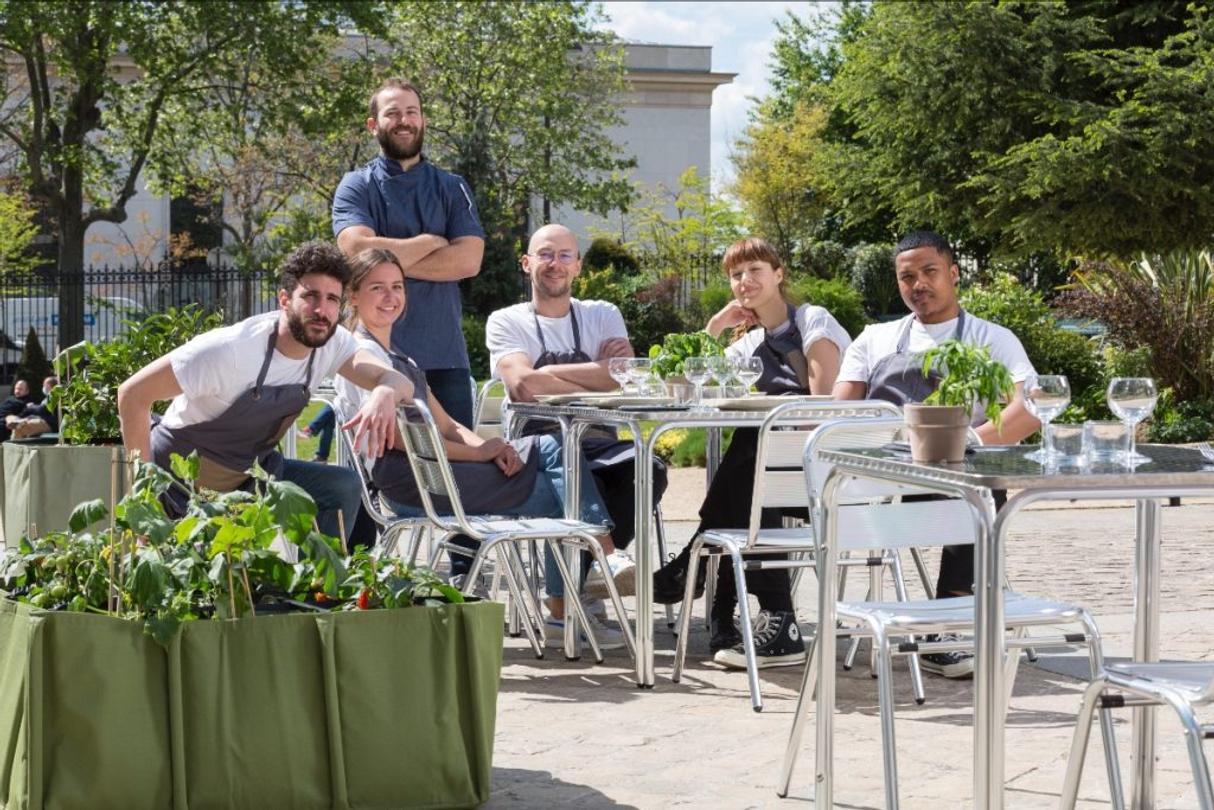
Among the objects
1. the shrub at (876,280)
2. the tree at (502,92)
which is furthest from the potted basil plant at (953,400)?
the shrub at (876,280)

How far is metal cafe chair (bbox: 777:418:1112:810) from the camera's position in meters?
4.00

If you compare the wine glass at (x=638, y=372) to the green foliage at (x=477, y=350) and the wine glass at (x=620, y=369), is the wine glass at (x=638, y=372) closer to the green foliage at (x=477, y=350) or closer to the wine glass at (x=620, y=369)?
the wine glass at (x=620, y=369)

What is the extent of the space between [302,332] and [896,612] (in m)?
2.57

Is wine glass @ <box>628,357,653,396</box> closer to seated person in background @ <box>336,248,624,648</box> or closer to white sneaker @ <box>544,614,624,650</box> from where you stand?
seated person in background @ <box>336,248,624,648</box>

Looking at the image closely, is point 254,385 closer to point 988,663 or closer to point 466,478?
point 466,478

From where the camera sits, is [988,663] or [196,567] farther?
[196,567]

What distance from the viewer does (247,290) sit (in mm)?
28891

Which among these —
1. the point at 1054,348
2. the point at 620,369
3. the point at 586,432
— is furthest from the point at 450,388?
the point at 1054,348

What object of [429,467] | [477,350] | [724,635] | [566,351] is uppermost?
[477,350]

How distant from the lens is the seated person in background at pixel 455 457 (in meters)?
6.63

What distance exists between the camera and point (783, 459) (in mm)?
6074

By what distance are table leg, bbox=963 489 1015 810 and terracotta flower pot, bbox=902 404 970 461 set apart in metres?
0.33

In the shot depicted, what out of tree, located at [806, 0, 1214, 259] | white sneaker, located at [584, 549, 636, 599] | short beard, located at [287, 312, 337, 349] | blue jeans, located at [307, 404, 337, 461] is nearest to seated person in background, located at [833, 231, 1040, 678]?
white sneaker, located at [584, 549, 636, 599]

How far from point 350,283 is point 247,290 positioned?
22643mm
